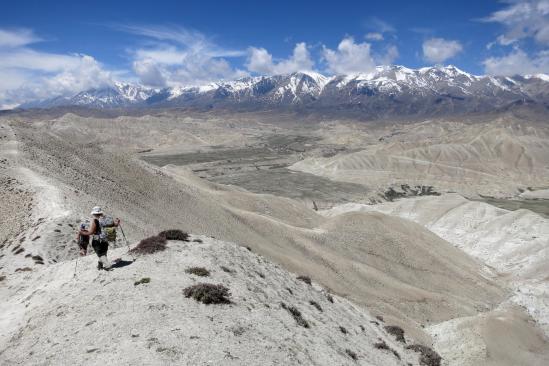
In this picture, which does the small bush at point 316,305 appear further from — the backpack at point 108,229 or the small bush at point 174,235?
the backpack at point 108,229

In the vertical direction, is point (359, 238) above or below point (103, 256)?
below

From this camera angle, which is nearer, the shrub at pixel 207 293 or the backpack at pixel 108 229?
the shrub at pixel 207 293

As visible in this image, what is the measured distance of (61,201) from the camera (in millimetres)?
34062

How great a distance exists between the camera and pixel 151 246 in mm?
21281

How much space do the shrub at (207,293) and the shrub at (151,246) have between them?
420 centimetres

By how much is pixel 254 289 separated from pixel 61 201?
67.3 ft

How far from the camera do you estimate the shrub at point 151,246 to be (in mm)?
20969

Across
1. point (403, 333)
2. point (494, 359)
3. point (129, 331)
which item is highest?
point (129, 331)

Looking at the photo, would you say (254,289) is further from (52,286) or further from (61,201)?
(61,201)

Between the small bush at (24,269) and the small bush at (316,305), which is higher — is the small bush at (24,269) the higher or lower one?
the higher one

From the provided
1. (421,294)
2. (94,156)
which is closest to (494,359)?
(421,294)

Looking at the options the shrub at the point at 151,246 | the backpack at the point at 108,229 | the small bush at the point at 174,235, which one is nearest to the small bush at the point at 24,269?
the shrub at the point at 151,246

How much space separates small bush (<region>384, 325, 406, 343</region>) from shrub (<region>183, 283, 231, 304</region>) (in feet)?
48.9

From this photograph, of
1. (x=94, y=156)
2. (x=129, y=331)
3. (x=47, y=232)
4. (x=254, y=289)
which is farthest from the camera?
(x=94, y=156)
